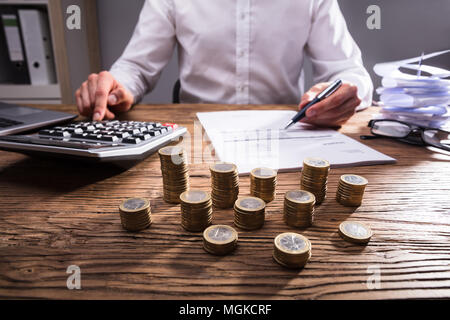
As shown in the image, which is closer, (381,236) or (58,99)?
(381,236)

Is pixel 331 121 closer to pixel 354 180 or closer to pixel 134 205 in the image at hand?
pixel 354 180

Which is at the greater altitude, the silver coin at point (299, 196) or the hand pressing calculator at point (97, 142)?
the hand pressing calculator at point (97, 142)

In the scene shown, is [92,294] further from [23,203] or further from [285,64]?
[285,64]

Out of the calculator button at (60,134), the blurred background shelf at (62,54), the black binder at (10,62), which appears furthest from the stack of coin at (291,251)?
the black binder at (10,62)

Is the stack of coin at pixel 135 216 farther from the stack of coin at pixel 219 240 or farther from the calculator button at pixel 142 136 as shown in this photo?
the calculator button at pixel 142 136

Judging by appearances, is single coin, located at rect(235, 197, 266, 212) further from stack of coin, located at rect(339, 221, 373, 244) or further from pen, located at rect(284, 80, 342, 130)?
pen, located at rect(284, 80, 342, 130)

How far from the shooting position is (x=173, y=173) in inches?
14.6

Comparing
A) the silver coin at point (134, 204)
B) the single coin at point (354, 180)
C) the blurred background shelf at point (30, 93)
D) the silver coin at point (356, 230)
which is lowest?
the blurred background shelf at point (30, 93)

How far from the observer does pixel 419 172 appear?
0.47 meters

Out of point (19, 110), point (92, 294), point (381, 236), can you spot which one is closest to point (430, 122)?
point (381, 236)

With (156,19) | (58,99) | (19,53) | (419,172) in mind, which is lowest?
(58,99)

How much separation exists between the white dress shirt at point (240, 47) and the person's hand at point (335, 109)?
14.9 inches

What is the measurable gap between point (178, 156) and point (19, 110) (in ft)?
1.74

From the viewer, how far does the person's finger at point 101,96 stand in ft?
2.32
